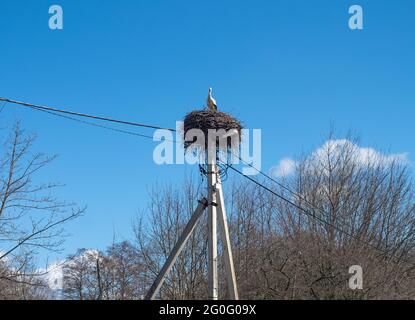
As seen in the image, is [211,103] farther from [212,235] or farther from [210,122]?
[212,235]

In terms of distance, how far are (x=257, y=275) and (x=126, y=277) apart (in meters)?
11.5

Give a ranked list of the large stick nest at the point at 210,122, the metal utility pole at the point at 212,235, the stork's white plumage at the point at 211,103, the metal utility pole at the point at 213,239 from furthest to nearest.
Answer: the stork's white plumage at the point at 211,103, the large stick nest at the point at 210,122, the metal utility pole at the point at 213,239, the metal utility pole at the point at 212,235

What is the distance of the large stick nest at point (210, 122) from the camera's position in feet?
33.4

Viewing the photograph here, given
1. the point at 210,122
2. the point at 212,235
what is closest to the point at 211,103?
the point at 210,122

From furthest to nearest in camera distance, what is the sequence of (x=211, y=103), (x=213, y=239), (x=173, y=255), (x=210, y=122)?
(x=211, y=103), (x=210, y=122), (x=173, y=255), (x=213, y=239)

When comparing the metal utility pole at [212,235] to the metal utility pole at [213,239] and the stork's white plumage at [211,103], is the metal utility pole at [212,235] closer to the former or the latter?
the metal utility pole at [213,239]

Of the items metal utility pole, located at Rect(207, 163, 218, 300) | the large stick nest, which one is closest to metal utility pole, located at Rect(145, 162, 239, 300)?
metal utility pole, located at Rect(207, 163, 218, 300)

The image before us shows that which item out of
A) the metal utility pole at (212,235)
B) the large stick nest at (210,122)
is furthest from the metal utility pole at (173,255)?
the large stick nest at (210,122)

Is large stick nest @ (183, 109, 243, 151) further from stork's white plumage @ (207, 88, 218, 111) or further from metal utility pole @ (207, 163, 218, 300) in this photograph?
metal utility pole @ (207, 163, 218, 300)

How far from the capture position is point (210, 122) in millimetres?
10195

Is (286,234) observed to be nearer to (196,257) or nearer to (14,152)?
(196,257)

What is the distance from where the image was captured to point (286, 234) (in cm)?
2059
